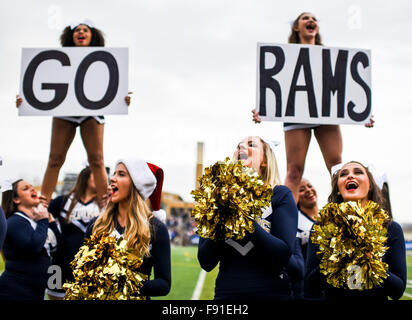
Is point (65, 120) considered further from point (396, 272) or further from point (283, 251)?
point (396, 272)

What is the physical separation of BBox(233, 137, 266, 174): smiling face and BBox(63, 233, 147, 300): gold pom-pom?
2.31 ft

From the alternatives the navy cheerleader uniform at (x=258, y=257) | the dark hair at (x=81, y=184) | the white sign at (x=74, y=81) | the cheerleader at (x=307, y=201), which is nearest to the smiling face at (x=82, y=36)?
the white sign at (x=74, y=81)

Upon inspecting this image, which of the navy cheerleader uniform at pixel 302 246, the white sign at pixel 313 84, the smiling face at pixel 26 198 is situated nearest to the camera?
the navy cheerleader uniform at pixel 302 246

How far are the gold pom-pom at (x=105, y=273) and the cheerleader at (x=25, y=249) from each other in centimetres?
139

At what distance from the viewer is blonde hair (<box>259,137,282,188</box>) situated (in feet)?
7.47

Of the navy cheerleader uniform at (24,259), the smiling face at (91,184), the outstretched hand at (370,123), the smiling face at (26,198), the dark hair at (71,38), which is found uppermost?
the dark hair at (71,38)

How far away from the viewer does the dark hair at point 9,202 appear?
3.48 metres

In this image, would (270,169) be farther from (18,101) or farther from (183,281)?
(183,281)

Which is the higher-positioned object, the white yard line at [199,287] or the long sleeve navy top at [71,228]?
the long sleeve navy top at [71,228]

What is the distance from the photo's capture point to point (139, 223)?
2.26 m

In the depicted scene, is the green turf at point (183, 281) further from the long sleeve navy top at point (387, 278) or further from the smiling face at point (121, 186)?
the long sleeve navy top at point (387, 278)

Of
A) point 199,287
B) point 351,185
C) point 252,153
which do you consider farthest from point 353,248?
point 199,287

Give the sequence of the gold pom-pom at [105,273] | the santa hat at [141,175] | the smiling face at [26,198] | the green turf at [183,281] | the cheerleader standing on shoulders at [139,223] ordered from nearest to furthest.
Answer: the gold pom-pom at [105,273] < the cheerleader standing on shoulders at [139,223] < the santa hat at [141,175] < the smiling face at [26,198] < the green turf at [183,281]
